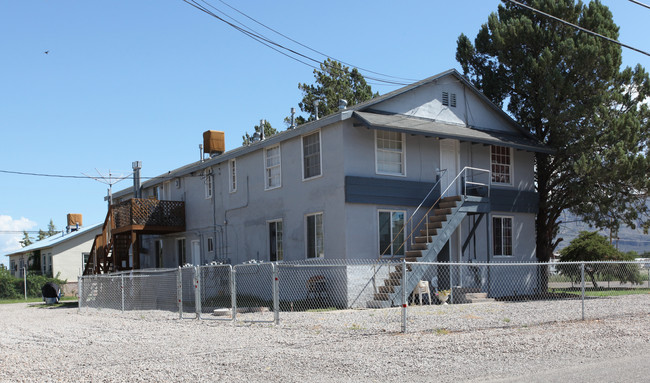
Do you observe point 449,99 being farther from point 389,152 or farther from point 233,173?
point 233,173

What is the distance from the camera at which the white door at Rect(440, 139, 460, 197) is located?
21.5 meters

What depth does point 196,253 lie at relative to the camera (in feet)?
89.5

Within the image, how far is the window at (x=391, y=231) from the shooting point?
19.8 meters

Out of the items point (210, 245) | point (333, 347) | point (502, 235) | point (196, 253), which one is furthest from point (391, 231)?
point (196, 253)

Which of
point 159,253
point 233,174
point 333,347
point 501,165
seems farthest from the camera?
point 159,253

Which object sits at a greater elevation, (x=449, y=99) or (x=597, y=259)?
(x=449, y=99)

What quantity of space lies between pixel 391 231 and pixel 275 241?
4.53 meters

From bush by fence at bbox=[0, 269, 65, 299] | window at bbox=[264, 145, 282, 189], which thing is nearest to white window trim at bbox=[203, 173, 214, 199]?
window at bbox=[264, 145, 282, 189]

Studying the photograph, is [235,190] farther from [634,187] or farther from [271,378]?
[271,378]

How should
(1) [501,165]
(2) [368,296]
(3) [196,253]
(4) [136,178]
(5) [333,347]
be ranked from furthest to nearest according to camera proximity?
(4) [136,178] → (3) [196,253] → (1) [501,165] → (2) [368,296] → (5) [333,347]

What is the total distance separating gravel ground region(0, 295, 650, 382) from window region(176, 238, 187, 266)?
1230 centimetres

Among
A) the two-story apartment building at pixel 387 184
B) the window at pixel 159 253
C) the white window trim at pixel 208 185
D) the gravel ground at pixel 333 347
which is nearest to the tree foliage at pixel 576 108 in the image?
the two-story apartment building at pixel 387 184

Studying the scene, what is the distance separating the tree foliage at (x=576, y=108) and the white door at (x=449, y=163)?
3.83 meters

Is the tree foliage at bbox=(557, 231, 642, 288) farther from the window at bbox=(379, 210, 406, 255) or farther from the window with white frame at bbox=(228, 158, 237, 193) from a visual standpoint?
the window with white frame at bbox=(228, 158, 237, 193)
